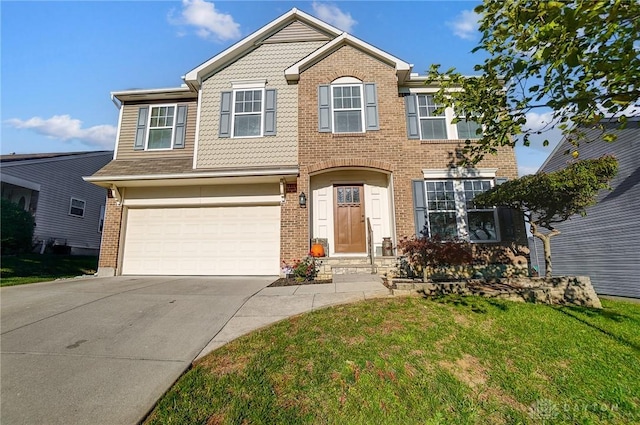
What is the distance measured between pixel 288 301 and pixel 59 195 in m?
16.9

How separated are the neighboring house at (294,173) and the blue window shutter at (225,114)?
0.04 metres

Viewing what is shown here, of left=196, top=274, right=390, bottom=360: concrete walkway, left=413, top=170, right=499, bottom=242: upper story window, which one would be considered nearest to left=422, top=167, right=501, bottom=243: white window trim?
left=413, top=170, right=499, bottom=242: upper story window

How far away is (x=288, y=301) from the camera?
5648 millimetres

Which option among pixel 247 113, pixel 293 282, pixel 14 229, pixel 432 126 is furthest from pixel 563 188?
pixel 14 229

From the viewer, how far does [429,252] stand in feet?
21.8

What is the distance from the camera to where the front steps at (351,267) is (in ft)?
27.0

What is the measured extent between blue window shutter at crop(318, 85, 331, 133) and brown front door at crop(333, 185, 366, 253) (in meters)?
2.03

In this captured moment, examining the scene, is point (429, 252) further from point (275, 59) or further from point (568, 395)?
point (275, 59)

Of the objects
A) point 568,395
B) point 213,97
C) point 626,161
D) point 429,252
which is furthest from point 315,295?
point 626,161

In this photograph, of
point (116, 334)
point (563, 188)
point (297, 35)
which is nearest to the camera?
point (116, 334)

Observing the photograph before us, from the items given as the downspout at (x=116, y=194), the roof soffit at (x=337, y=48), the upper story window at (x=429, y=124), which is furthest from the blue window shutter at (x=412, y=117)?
the downspout at (x=116, y=194)

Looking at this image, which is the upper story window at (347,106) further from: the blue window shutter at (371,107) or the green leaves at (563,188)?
the green leaves at (563,188)

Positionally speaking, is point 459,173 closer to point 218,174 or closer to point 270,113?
point 270,113

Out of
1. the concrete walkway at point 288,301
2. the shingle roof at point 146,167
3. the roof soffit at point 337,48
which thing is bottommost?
the concrete walkway at point 288,301
